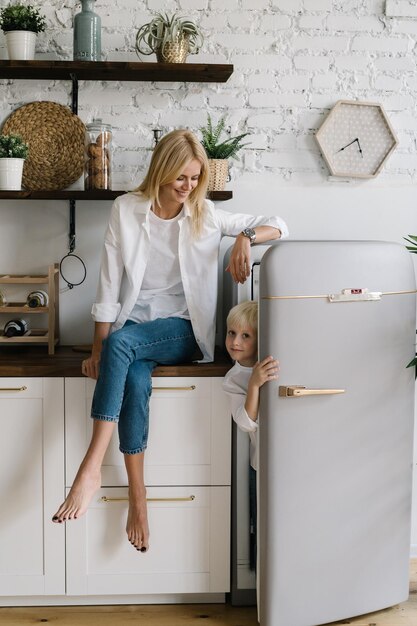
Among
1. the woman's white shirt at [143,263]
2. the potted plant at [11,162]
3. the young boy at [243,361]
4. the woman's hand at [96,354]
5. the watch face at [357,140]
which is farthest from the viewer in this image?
the watch face at [357,140]

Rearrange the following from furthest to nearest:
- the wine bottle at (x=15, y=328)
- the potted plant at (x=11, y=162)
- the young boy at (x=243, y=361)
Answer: the wine bottle at (x=15, y=328)
the potted plant at (x=11, y=162)
the young boy at (x=243, y=361)

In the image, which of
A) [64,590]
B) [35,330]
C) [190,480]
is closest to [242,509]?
[190,480]

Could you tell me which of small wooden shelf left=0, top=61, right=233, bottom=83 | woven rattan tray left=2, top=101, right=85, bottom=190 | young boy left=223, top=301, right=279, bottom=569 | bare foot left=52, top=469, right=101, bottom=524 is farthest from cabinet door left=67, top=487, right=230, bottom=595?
small wooden shelf left=0, top=61, right=233, bottom=83

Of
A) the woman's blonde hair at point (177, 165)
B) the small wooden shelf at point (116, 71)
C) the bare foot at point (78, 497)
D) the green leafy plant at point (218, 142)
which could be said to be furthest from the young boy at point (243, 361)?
the small wooden shelf at point (116, 71)

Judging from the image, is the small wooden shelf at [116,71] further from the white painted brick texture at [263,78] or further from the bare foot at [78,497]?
the bare foot at [78,497]

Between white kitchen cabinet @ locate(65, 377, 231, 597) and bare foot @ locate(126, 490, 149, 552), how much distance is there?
0.06 m

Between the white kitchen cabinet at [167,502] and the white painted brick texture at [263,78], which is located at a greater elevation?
the white painted brick texture at [263,78]

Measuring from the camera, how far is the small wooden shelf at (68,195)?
2.73 m

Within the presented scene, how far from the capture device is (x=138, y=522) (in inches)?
99.3

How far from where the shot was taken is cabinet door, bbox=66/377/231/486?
101 inches

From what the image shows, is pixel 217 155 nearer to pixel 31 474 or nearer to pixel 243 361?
pixel 243 361

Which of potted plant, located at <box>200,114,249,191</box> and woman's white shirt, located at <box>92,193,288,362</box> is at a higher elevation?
potted plant, located at <box>200,114,249,191</box>

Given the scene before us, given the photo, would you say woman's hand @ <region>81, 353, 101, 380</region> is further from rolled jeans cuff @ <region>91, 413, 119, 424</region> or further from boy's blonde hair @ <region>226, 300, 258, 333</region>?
boy's blonde hair @ <region>226, 300, 258, 333</region>

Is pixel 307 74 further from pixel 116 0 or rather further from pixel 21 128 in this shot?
pixel 21 128
